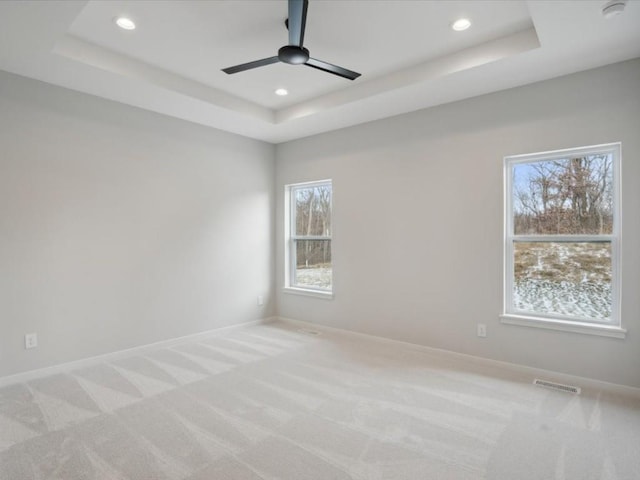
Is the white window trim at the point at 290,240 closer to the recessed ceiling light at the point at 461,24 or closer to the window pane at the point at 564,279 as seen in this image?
the window pane at the point at 564,279

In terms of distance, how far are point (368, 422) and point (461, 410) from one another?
721 millimetres

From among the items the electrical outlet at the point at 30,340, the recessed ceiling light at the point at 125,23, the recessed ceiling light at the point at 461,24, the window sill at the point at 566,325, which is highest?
the recessed ceiling light at the point at 461,24

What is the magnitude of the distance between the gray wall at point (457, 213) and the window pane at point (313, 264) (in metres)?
0.27

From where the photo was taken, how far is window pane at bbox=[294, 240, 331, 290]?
5.06m

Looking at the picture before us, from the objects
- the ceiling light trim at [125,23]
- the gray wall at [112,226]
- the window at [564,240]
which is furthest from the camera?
the gray wall at [112,226]

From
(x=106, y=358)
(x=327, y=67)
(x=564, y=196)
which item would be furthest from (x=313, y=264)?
(x=564, y=196)

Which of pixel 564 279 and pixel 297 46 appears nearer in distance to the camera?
pixel 297 46

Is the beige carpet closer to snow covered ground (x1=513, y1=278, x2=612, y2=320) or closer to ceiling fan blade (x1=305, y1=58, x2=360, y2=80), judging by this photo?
snow covered ground (x1=513, y1=278, x2=612, y2=320)

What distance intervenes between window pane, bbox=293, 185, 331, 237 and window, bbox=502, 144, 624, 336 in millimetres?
2312

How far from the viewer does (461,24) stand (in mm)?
2689

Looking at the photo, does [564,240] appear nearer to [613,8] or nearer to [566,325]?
[566,325]

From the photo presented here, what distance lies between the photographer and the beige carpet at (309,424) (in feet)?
6.61

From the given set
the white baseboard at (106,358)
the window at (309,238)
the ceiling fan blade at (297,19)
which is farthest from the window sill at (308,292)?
the ceiling fan blade at (297,19)

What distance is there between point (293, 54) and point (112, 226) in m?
2.60
